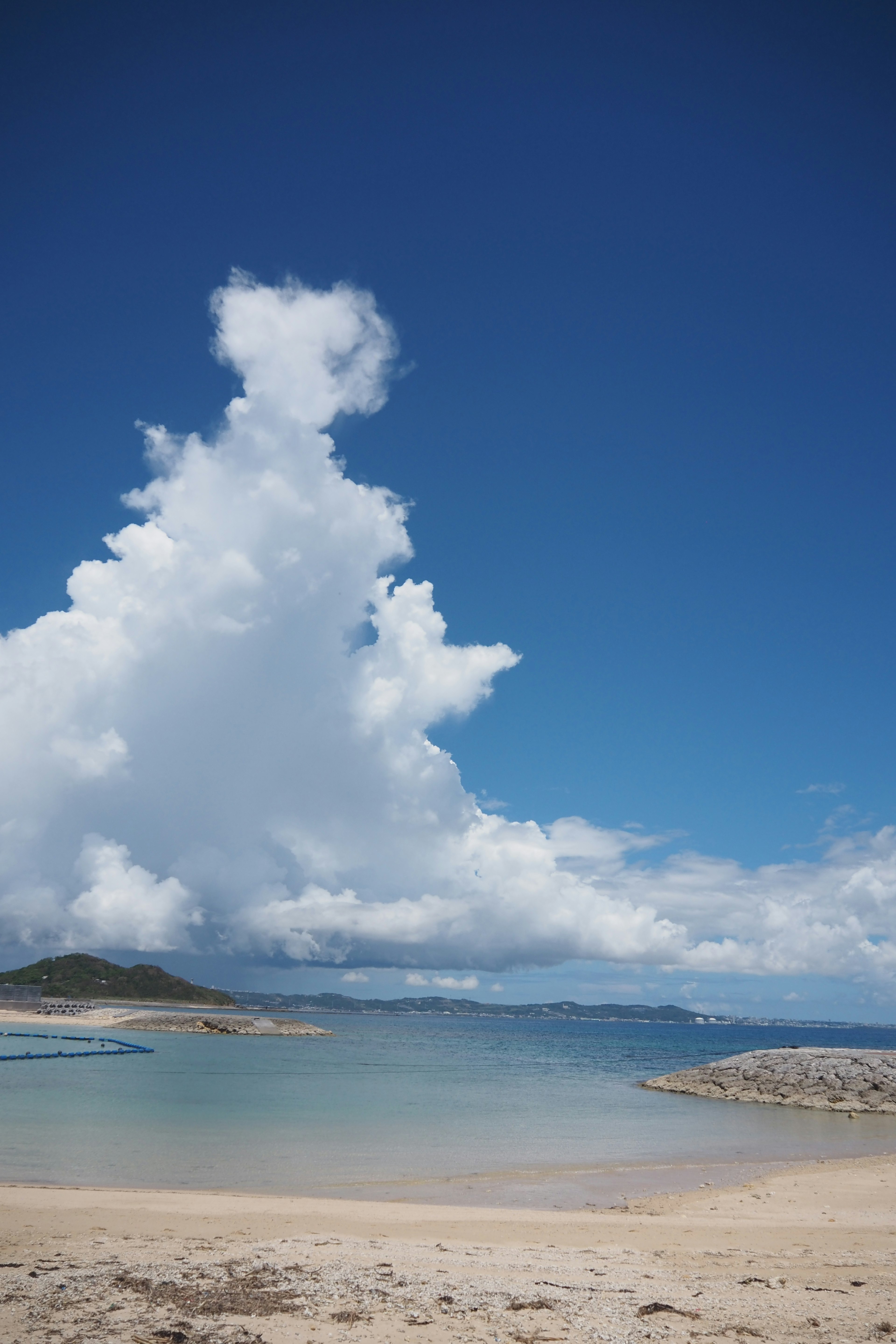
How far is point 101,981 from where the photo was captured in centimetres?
18425

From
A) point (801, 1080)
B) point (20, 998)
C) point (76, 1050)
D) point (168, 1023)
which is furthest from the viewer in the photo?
point (20, 998)

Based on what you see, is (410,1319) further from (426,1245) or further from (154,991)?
(154,991)

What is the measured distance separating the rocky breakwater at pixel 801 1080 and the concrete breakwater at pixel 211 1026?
233 ft

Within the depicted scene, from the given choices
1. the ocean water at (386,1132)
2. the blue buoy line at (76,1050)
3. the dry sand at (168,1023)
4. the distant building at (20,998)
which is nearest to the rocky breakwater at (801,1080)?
the ocean water at (386,1132)

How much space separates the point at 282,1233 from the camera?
43.5 ft

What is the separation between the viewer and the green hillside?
6949 inches

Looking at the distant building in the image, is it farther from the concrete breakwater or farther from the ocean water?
the ocean water

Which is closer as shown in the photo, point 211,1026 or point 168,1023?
point 211,1026

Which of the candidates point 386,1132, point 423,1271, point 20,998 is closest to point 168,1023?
point 20,998

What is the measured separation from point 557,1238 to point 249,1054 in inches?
2430

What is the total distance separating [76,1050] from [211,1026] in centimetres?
4389

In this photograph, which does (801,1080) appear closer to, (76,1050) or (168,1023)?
(76,1050)

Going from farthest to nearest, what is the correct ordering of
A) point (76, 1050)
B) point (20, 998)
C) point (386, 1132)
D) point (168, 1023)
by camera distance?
point (20, 998)
point (168, 1023)
point (76, 1050)
point (386, 1132)

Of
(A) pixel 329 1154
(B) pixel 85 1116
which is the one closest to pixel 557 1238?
(A) pixel 329 1154
